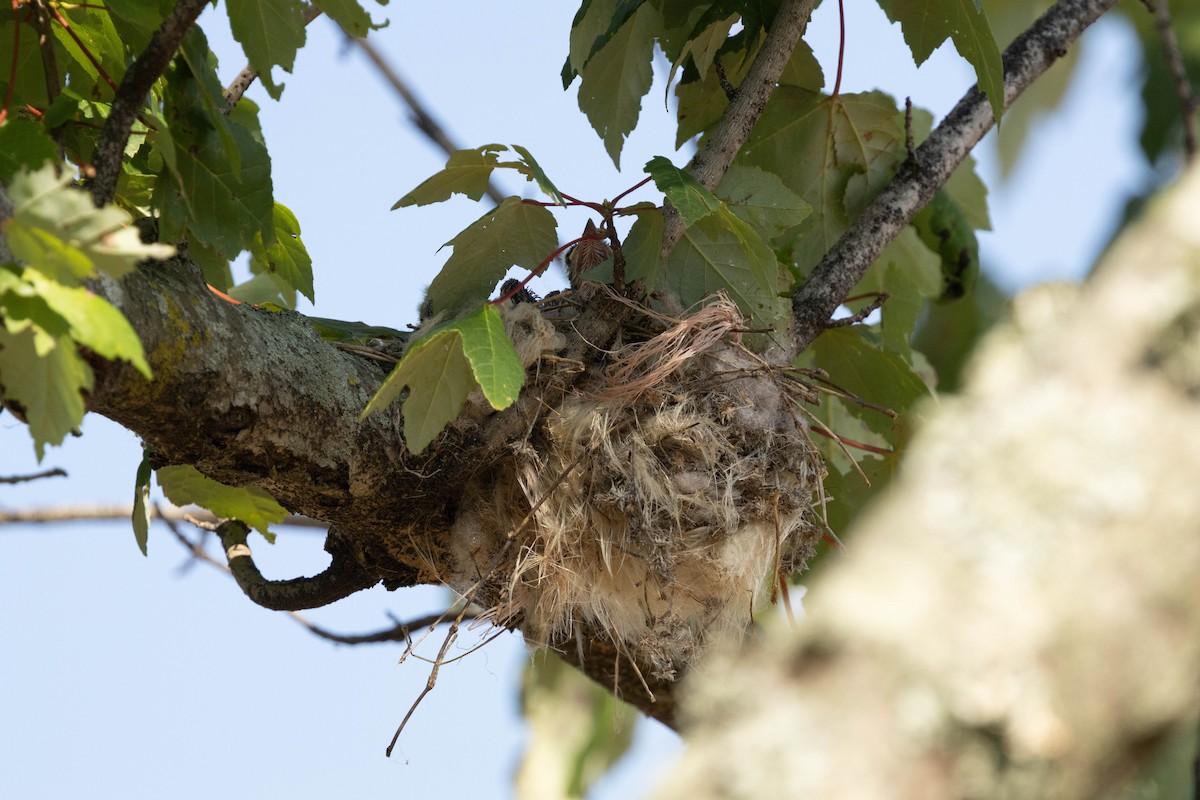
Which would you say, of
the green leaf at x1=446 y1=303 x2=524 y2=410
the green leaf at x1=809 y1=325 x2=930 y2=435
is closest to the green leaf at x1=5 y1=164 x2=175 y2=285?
the green leaf at x1=446 y1=303 x2=524 y2=410

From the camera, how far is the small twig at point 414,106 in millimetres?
3367

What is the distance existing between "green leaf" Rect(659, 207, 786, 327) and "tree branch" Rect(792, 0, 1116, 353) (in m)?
0.20

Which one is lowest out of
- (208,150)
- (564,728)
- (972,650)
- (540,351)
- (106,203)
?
(972,650)

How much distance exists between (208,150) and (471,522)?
712 millimetres

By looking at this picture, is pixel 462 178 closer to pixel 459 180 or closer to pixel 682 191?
pixel 459 180

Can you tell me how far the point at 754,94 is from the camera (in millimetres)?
2041

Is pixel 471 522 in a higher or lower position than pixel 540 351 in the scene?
lower

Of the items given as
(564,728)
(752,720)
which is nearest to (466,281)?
(752,720)

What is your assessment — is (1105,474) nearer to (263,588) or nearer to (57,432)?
(57,432)

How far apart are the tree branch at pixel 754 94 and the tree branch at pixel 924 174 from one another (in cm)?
34

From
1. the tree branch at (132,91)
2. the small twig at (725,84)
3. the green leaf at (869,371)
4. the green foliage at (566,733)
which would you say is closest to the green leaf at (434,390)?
the tree branch at (132,91)

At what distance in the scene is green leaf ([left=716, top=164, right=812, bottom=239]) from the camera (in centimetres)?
196

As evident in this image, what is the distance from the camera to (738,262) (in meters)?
1.98

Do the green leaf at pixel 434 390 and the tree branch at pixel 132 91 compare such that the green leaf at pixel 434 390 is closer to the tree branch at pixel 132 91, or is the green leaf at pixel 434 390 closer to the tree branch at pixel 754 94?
the tree branch at pixel 132 91
